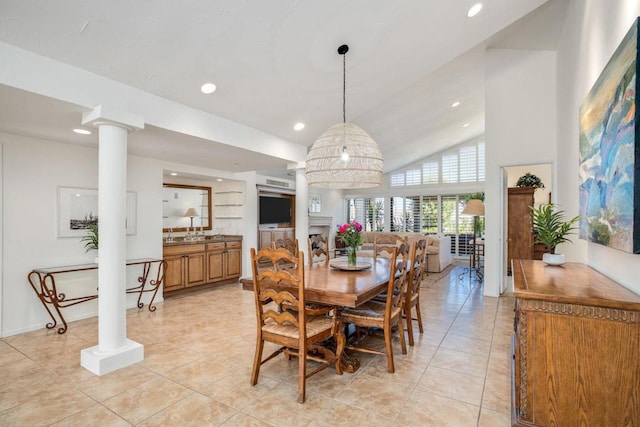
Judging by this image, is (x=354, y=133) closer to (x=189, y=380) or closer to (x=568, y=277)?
(x=568, y=277)

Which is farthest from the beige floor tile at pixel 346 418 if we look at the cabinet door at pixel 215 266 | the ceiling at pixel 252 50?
the cabinet door at pixel 215 266

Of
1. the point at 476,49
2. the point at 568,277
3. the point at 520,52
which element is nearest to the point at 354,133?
the point at 568,277

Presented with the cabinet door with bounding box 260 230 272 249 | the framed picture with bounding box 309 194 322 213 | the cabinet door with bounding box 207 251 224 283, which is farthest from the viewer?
the framed picture with bounding box 309 194 322 213

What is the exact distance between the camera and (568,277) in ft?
7.27

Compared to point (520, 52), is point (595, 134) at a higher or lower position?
lower

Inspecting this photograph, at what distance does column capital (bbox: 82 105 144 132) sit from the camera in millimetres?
2732

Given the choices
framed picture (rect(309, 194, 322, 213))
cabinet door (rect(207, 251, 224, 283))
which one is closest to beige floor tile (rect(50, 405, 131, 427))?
cabinet door (rect(207, 251, 224, 283))

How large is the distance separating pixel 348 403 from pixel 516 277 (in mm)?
1400

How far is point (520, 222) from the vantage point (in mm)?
6250

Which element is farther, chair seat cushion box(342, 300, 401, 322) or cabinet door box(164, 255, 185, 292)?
cabinet door box(164, 255, 185, 292)

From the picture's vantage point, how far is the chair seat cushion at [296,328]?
238cm

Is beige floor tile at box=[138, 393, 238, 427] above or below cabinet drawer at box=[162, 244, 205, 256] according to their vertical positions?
below

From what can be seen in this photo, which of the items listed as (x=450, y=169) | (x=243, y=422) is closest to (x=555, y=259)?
(x=243, y=422)

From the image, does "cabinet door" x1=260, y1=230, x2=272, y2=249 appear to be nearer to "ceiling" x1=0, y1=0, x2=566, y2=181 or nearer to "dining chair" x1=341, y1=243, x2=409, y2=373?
"ceiling" x1=0, y1=0, x2=566, y2=181
